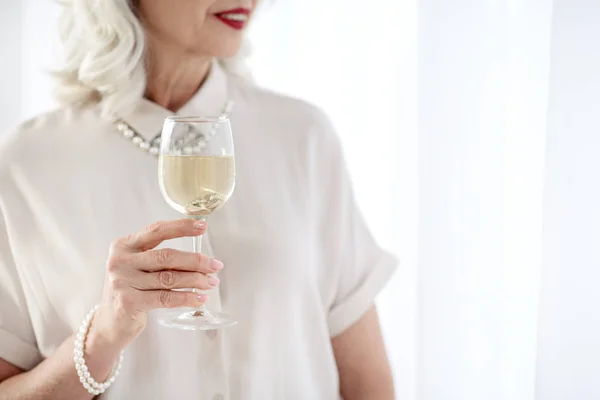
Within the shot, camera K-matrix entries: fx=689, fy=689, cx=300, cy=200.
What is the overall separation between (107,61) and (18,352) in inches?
24.5

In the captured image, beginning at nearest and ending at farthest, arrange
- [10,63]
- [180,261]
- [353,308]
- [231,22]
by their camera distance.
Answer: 1. [180,261]
2. [231,22]
3. [353,308]
4. [10,63]

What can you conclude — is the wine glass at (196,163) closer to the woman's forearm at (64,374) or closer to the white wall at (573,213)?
the woman's forearm at (64,374)

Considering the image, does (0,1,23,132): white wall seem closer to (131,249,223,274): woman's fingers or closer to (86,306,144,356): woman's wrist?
(86,306,144,356): woman's wrist

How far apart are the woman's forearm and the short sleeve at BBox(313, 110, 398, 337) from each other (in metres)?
0.49

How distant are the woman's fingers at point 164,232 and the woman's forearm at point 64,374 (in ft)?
0.73

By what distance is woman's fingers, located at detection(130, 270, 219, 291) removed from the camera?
40.9 inches

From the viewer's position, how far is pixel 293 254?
1392 millimetres

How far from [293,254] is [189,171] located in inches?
15.4

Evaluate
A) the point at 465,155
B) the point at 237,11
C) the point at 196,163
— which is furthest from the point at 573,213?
the point at 196,163

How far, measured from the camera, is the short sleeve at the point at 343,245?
149 cm

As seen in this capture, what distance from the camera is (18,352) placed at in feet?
4.57

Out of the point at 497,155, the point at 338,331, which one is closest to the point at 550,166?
the point at 497,155

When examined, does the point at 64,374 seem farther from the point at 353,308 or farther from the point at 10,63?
the point at 10,63

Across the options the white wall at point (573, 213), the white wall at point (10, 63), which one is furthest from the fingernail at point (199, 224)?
the white wall at point (10, 63)
